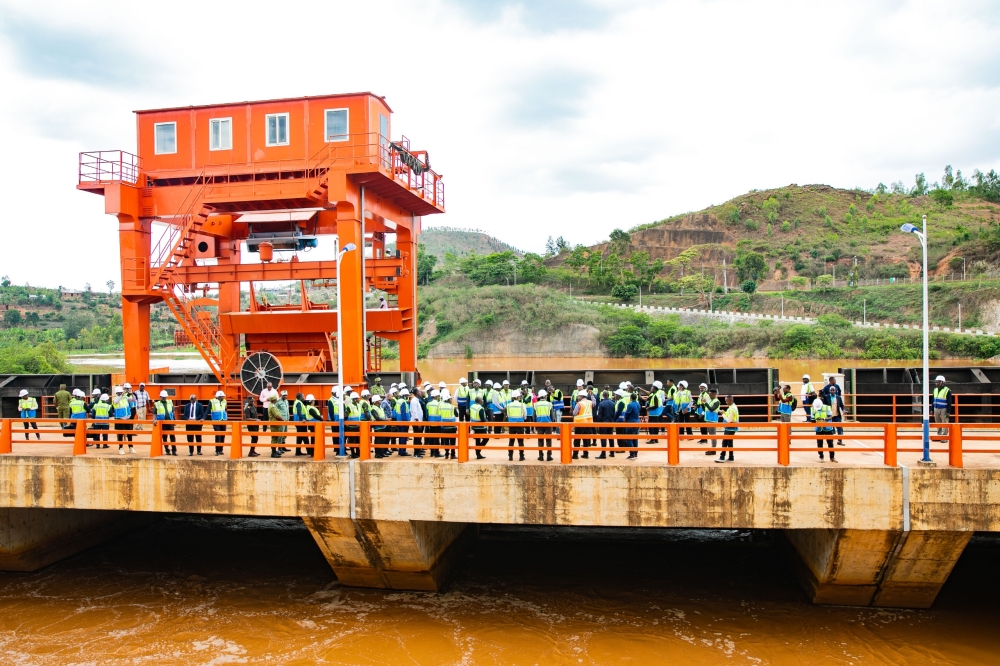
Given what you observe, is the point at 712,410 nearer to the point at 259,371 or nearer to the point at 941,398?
the point at 941,398

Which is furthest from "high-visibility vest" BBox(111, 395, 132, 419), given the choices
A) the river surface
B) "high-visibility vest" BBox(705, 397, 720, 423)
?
"high-visibility vest" BBox(705, 397, 720, 423)

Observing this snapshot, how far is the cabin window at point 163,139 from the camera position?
2020 centimetres

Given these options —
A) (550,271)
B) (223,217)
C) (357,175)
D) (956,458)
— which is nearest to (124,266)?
(223,217)

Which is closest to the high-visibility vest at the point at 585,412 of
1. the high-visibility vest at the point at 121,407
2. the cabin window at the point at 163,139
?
the high-visibility vest at the point at 121,407

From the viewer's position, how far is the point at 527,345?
221 ft

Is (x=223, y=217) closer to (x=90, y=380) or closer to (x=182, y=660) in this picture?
(x=90, y=380)

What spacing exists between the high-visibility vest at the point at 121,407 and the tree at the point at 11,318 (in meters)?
93.5

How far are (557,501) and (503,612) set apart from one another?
2828 millimetres

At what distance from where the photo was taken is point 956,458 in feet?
35.1

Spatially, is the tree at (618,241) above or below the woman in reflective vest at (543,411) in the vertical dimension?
above

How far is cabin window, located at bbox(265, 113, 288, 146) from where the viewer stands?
19594mm

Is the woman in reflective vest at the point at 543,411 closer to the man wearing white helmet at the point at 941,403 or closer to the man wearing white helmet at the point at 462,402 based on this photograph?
the man wearing white helmet at the point at 462,402

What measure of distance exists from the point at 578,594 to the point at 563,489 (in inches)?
128

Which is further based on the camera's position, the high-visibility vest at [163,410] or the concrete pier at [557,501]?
the high-visibility vest at [163,410]
